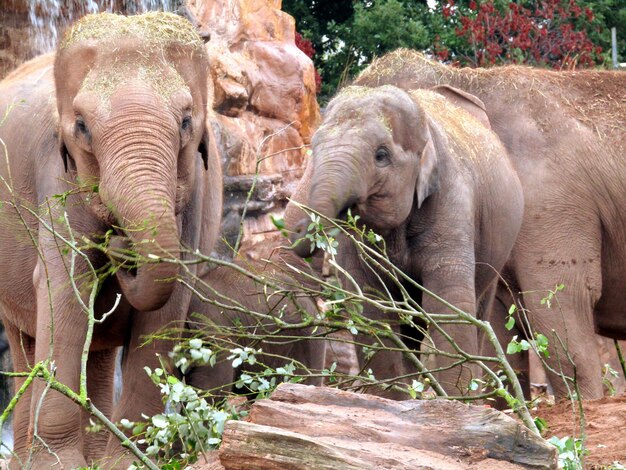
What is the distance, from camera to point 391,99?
6688 mm

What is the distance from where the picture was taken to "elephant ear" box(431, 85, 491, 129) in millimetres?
8070

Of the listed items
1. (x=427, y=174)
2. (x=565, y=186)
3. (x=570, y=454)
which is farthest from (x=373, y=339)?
(x=570, y=454)

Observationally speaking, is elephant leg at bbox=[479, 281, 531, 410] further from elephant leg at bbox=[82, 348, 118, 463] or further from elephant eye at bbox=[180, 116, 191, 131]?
elephant eye at bbox=[180, 116, 191, 131]

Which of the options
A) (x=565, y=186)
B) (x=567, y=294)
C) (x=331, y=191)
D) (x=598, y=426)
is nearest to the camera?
(x=598, y=426)

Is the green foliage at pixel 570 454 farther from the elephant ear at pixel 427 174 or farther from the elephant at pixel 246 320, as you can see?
Result: the elephant ear at pixel 427 174

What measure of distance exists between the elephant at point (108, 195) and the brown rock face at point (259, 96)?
151 inches

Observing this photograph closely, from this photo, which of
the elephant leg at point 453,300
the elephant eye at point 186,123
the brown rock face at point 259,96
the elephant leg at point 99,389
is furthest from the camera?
the brown rock face at point 259,96

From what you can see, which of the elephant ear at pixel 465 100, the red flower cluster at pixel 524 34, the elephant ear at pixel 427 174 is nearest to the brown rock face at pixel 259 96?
the elephant ear at pixel 465 100

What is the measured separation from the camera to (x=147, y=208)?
5.15 m

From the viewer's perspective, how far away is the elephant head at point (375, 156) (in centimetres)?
636

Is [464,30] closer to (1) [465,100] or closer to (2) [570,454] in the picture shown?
(1) [465,100]

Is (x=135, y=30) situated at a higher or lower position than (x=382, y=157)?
higher

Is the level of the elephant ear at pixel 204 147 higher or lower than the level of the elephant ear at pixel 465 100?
higher

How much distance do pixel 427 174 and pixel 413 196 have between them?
13cm
